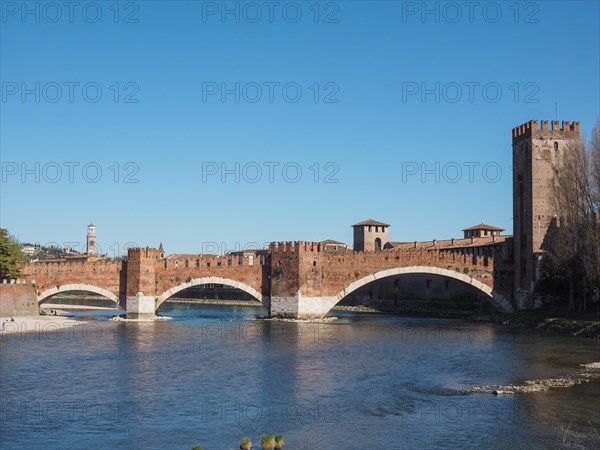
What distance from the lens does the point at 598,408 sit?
1753 cm

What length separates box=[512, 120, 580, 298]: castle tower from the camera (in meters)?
43.0

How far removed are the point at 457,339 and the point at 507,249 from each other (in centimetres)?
1450

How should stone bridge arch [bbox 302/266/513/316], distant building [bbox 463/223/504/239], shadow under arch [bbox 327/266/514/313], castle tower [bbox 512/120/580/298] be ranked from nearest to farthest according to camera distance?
1. castle tower [bbox 512/120/580/298]
2. stone bridge arch [bbox 302/266/513/316]
3. shadow under arch [bbox 327/266/514/313]
4. distant building [bbox 463/223/504/239]

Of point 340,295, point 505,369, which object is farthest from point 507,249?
point 505,369

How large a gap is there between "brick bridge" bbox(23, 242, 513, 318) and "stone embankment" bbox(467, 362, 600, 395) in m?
22.4

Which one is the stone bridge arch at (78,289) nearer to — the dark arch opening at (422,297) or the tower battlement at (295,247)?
the tower battlement at (295,247)

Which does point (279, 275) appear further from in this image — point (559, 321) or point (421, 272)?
point (559, 321)

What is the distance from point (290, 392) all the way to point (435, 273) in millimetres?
26976

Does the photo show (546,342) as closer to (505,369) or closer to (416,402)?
(505,369)

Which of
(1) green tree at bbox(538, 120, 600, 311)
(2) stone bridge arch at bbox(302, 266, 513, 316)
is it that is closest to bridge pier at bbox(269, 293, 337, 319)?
(2) stone bridge arch at bbox(302, 266, 513, 316)

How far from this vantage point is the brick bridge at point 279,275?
44.0 metres

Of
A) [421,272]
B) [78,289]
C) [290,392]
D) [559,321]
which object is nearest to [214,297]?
[78,289]

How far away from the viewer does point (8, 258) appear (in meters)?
45.3

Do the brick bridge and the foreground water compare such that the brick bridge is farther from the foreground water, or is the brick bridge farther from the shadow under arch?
the foreground water
